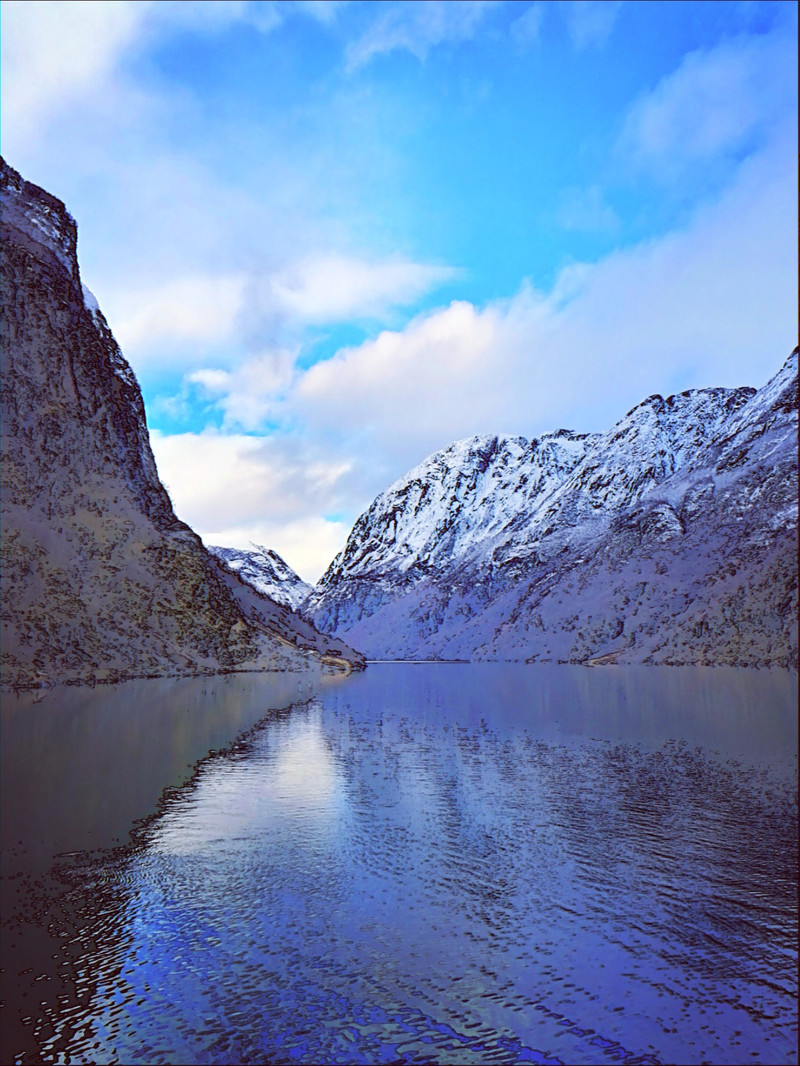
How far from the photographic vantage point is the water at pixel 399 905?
540 inches

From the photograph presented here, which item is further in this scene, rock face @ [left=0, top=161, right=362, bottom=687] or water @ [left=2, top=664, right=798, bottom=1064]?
rock face @ [left=0, top=161, right=362, bottom=687]

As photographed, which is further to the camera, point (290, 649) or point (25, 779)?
point (290, 649)

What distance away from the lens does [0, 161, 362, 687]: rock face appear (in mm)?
96250

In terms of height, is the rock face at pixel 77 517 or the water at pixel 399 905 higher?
the rock face at pixel 77 517

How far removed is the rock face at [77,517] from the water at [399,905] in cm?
5606

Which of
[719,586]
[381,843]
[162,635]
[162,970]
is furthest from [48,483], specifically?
[719,586]

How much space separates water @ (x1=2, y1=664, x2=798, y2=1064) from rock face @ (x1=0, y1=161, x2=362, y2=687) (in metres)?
56.1

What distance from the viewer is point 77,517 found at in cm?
10938

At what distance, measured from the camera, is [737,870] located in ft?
72.1

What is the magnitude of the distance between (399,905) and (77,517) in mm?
99501

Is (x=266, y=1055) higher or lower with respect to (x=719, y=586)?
lower

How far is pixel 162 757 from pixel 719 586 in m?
158

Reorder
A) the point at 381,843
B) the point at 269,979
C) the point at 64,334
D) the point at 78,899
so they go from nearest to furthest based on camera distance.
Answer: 1. the point at 269,979
2. the point at 78,899
3. the point at 381,843
4. the point at 64,334

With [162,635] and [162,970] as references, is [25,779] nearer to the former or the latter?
[162,970]
